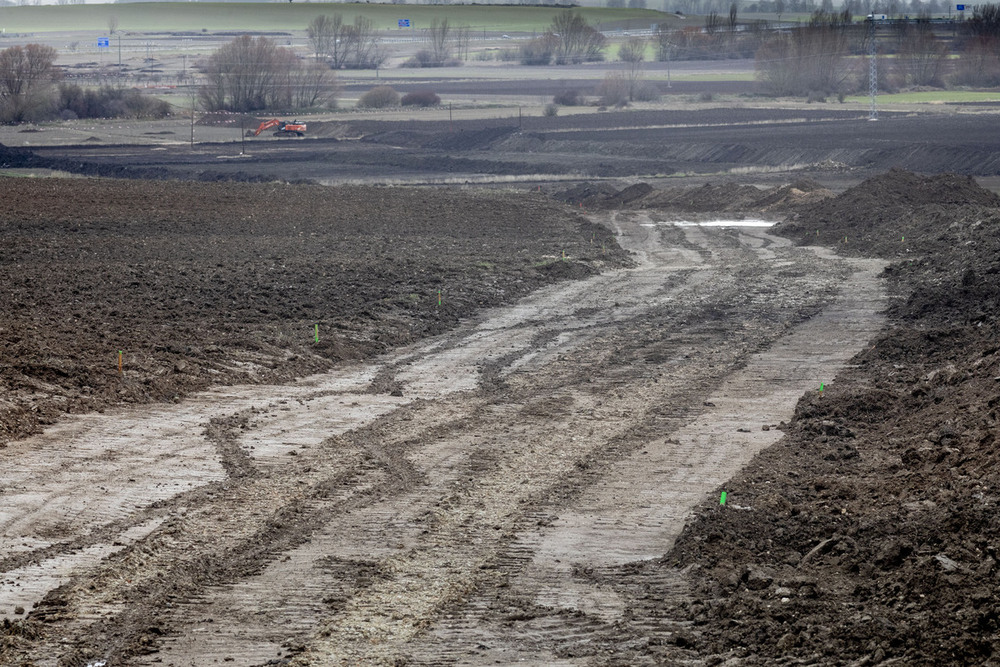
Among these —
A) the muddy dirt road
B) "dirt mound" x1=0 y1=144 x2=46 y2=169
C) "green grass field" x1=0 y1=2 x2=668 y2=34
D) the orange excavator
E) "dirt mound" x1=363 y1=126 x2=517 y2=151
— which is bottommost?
the muddy dirt road

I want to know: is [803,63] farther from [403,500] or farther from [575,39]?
[403,500]

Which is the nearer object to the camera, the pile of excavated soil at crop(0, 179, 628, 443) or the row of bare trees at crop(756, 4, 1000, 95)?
the pile of excavated soil at crop(0, 179, 628, 443)

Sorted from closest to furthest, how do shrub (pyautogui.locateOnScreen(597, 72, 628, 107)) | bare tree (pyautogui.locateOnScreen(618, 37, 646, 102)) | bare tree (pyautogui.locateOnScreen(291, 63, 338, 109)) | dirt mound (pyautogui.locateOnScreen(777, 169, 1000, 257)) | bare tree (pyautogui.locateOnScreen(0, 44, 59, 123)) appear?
dirt mound (pyautogui.locateOnScreen(777, 169, 1000, 257)) < bare tree (pyautogui.locateOnScreen(0, 44, 59, 123)) < bare tree (pyautogui.locateOnScreen(291, 63, 338, 109)) < shrub (pyautogui.locateOnScreen(597, 72, 628, 107)) < bare tree (pyautogui.locateOnScreen(618, 37, 646, 102))

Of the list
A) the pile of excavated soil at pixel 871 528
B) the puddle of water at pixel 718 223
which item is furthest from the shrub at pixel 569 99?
the pile of excavated soil at pixel 871 528

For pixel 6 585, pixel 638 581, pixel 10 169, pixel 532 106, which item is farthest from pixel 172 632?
pixel 532 106

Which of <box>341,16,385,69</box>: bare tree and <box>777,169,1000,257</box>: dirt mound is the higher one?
<box>341,16,385,69</box>: bare tree

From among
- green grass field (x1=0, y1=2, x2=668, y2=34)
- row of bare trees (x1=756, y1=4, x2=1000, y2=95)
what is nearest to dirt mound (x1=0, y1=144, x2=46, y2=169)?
row of bare trees (x1=756, y1=4, x2=1000, y2=95)

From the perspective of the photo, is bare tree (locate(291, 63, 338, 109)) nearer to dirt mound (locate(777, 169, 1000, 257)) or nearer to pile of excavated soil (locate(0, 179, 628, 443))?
pile of excavated soil (locate(0, 179, 628, 443))

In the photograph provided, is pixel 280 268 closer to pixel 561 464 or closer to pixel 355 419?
pixel 355 419

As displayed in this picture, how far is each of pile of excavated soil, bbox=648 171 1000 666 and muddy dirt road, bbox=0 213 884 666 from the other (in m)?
0.44

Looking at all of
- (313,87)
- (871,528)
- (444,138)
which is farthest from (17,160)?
(871,528)

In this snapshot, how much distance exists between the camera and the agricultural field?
7730 mm

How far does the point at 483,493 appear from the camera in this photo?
11125 mm

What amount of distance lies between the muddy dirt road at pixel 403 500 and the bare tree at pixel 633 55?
105 m
